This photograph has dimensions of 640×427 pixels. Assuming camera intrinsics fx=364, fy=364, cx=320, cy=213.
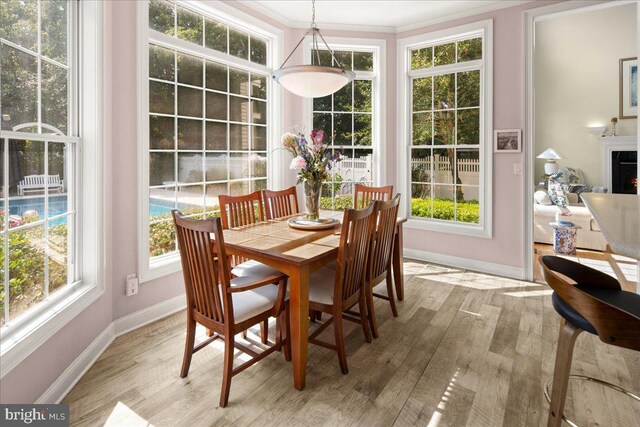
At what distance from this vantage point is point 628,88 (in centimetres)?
721

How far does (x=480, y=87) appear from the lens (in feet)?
13.9

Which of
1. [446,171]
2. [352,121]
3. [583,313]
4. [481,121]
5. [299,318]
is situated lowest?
[299,318]

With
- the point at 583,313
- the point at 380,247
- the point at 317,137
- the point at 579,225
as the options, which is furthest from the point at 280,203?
the point at 579,225

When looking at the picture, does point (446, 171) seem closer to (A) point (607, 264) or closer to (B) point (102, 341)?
(A) point (607, 264)

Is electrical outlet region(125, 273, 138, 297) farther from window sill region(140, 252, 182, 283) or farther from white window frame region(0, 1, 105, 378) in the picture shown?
white window frame region(0, 1, 105, 378)

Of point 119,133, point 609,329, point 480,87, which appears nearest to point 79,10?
point 119,133

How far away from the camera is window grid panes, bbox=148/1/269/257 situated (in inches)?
120

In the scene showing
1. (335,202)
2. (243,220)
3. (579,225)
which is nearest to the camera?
(243,220)

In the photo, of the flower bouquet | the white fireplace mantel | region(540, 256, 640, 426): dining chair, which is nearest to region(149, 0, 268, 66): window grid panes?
the flower bouquet

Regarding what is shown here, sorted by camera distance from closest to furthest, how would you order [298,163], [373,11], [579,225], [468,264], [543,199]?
[298,163], [373,11], [468,264], [579,225], [543,199]

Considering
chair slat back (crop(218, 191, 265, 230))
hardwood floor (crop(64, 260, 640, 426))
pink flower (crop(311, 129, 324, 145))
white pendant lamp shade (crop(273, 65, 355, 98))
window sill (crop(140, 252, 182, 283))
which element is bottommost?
hardwood floor (crop(64, 260, 640, 426))

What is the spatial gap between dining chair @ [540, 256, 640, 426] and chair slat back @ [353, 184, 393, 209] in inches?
82.8

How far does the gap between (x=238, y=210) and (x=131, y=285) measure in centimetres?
98

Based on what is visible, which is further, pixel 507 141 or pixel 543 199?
pixel 543 199
